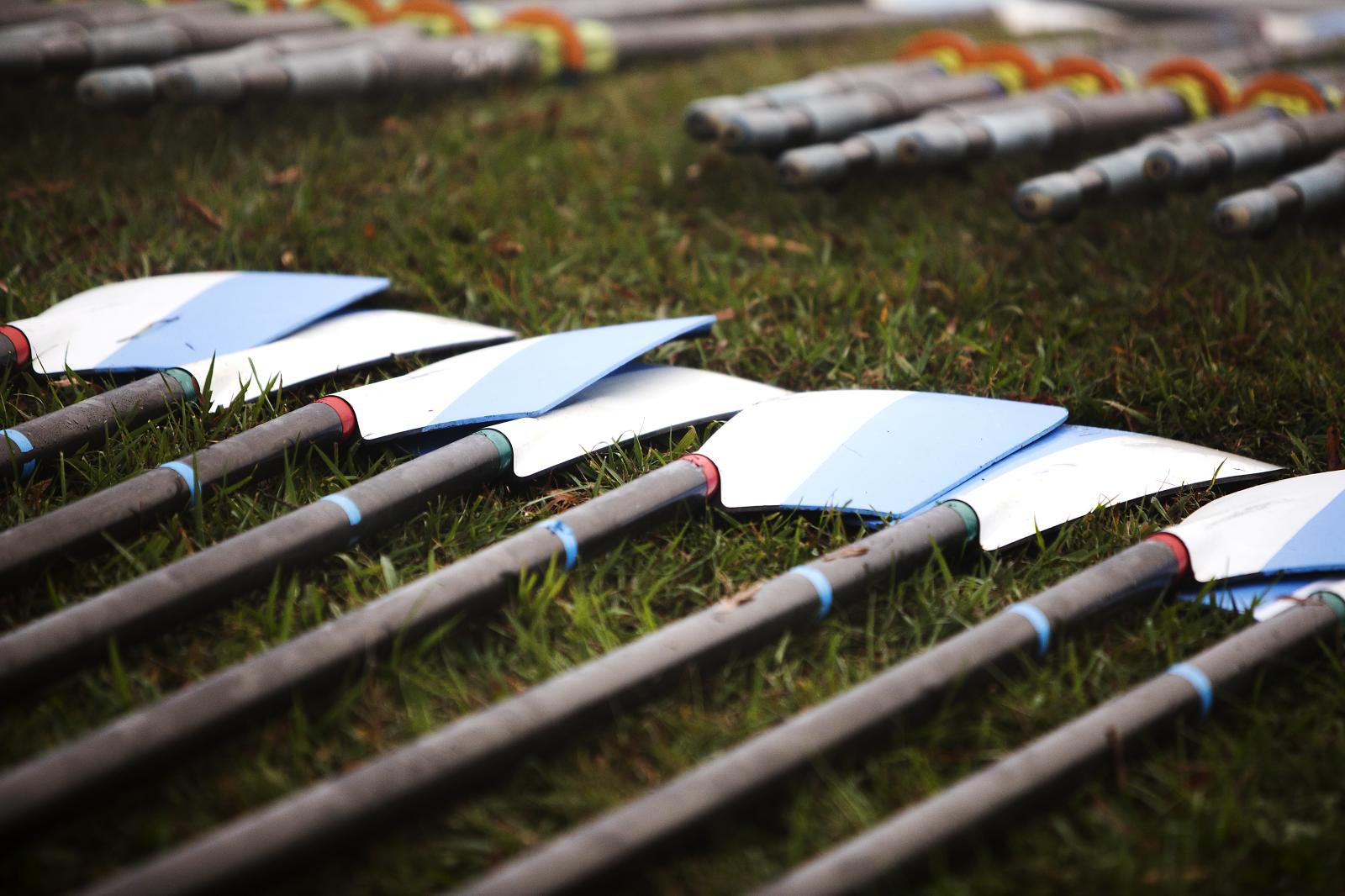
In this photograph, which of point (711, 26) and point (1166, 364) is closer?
point (1166, 364)

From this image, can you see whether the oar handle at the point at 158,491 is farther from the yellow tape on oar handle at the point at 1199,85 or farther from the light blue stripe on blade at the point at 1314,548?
the yellow tape on oar handle at the point at 1199,85

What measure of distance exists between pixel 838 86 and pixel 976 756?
2886 millimetres

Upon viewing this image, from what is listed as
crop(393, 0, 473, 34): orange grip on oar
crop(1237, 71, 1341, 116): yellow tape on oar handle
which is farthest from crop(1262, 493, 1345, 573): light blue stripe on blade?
crop(393, 0, 473, 34): orange grip on oar

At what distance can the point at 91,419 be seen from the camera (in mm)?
2236

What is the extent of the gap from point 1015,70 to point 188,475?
332cm

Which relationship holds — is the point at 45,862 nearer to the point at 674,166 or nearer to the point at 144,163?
the point at 144,163

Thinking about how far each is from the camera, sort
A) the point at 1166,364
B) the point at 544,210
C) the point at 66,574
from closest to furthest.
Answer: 1. the point at 66,574
2. the point at 1166,364
3. the point at 544,210

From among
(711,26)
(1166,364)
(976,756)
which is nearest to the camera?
(976,756)

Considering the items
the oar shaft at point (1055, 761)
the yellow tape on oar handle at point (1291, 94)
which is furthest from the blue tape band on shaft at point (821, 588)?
the yellow tape on oar handle at point (1291, 94)

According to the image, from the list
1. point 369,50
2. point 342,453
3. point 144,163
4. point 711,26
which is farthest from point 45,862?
point 711,26

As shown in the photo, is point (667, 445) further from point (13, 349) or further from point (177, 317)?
point (13, 349)

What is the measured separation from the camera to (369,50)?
4.14 m

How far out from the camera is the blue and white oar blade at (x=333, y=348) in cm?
248

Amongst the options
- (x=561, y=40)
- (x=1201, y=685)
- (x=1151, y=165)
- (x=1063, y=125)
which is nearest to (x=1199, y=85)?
(x=1063, y=125)
